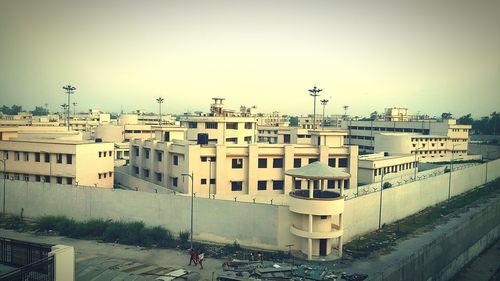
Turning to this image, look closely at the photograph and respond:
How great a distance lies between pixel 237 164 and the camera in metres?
44.1

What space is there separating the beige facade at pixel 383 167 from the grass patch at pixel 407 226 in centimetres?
754

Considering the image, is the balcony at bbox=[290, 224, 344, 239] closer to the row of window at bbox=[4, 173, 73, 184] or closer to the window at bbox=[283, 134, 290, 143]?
the row of window at bbox=[4, 173, 73, 184]

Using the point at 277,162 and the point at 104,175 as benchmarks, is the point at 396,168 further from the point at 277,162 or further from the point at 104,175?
the point at 104,175

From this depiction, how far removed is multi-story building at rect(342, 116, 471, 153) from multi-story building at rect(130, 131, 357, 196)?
115ft

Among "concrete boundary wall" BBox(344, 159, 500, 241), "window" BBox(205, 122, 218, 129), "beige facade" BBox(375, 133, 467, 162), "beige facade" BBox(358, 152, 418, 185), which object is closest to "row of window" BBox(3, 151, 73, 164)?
"window" BBox(205, 122, 218, 129)

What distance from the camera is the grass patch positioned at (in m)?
32.8

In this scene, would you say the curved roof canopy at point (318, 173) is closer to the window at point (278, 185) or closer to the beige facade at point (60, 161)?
the window at point (278, 185)

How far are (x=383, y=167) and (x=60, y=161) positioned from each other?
38.3 m

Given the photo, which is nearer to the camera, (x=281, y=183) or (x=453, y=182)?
(x=281, y=183)

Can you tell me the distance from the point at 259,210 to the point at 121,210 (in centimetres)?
1224

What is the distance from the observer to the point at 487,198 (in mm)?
55125

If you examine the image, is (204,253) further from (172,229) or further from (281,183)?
(281,183)

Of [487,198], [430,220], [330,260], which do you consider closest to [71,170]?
[330,260]

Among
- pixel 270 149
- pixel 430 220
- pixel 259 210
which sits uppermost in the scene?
pixel 270 149
